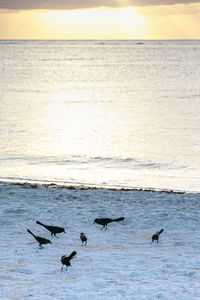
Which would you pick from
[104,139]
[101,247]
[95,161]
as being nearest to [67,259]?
[101,247]

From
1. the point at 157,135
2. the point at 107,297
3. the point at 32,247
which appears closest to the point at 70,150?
the point at 157,135

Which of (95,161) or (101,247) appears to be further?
(95,161)

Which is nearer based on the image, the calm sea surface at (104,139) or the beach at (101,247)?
the beach at (101,247)

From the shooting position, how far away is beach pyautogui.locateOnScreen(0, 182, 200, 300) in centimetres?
932

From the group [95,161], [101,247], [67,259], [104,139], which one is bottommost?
[67,259]

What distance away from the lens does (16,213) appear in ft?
48.4

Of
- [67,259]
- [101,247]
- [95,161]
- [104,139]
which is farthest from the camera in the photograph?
[104,139]

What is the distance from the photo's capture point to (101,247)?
1195 centimetres

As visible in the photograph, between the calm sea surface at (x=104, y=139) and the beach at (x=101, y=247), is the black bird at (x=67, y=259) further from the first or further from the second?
the calm sea surface at (x=104, y=139)

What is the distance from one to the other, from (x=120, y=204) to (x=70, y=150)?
53.4 feet

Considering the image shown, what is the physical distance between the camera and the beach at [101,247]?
932 centimetres

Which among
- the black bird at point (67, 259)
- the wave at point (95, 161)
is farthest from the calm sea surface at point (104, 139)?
the black bird at point (67, 259)

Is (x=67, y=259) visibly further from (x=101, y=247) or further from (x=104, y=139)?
(x=104, y=139)

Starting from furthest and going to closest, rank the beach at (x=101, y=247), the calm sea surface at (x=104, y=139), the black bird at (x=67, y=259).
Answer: the calm sea surface at (x=104, y=139) < the black bird at (x=67, y=259) < the beach at (x=101, y=247)
